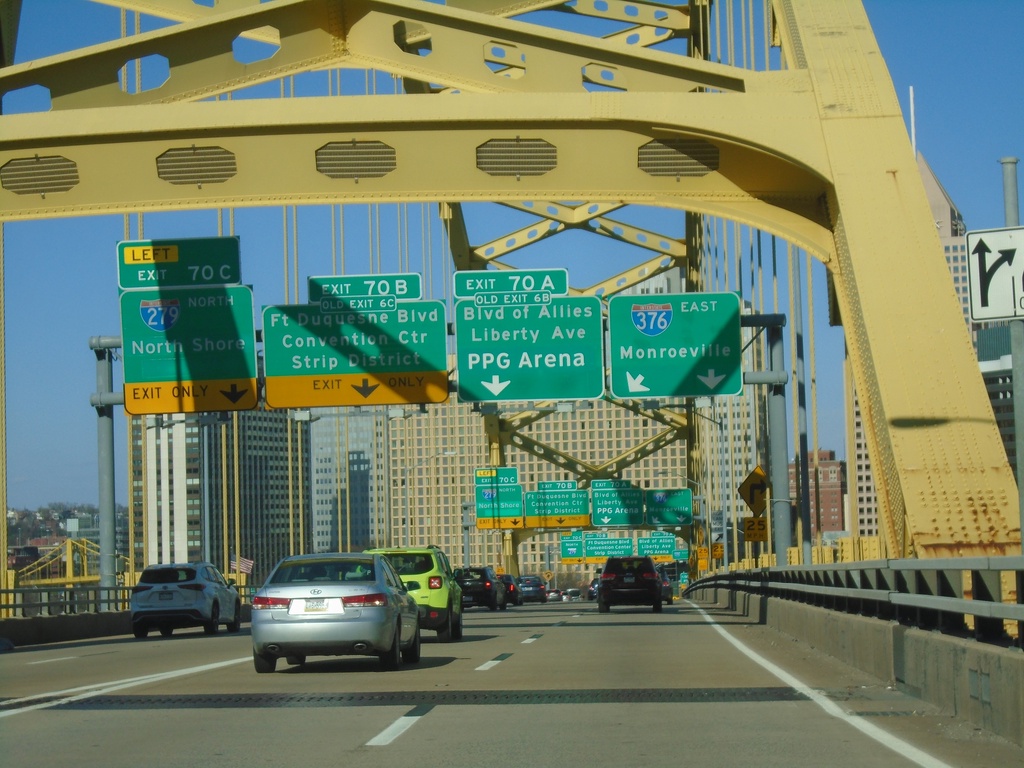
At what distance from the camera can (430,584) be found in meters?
23.1

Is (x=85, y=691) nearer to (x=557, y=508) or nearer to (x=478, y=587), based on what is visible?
(x=478, y=587)

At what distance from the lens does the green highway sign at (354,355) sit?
3014 centimetres

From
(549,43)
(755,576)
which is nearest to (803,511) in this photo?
(755,576)

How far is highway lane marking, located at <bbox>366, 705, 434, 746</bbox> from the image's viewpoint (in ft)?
32.4

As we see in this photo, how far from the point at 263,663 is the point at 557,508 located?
6161cm

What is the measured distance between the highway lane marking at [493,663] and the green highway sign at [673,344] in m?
11.6

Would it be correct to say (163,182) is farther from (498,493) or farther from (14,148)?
(498,493)

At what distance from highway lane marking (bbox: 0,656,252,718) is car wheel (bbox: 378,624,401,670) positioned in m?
2.21

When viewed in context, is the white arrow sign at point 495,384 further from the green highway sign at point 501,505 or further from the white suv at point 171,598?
the green highway sign at point 501,505

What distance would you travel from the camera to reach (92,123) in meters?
20.9

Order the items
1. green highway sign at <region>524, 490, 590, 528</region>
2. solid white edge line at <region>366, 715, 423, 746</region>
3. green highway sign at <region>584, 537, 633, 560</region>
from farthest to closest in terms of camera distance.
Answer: green highway sign at <region>584, 537, 633, 560</region>, green highway sign at <region>524, 490, 590, 528</region>, solid white edge line at <region>366, 715, 423, 746</region>

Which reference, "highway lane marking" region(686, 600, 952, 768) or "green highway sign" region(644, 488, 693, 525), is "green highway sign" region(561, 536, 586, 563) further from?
"highway lane marking" region(686, 600, 952, 768)

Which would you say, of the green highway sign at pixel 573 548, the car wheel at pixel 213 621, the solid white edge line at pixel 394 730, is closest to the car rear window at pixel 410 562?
the car wheel at pixel 213 621

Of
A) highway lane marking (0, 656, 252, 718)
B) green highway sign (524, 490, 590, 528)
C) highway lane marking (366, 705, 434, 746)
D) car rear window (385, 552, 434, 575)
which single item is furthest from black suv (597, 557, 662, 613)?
highway lane marking (366, 705, 434, 746)
